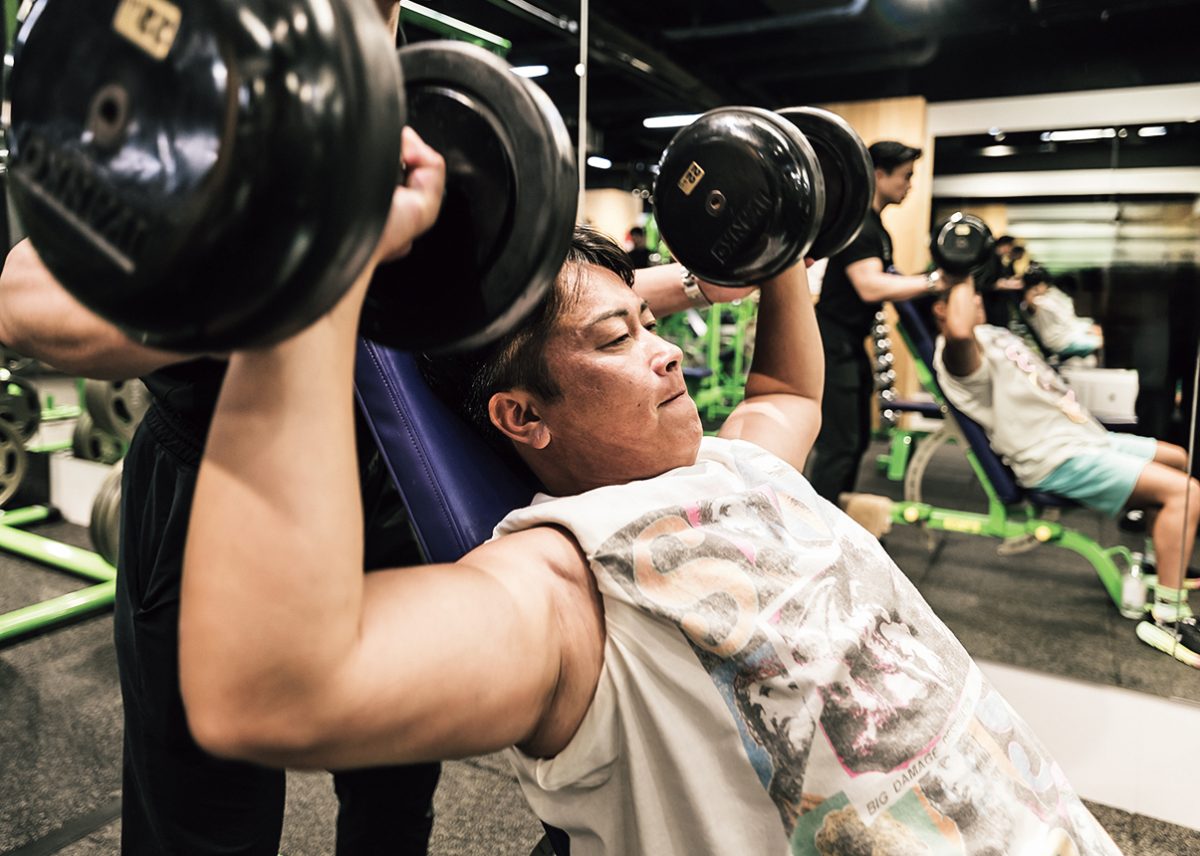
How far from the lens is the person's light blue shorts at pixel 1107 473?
2.64 m

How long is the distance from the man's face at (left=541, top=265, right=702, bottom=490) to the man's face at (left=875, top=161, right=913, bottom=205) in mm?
2340

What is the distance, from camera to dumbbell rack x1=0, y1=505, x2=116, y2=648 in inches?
99.1

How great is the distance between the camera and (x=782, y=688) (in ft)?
2.39

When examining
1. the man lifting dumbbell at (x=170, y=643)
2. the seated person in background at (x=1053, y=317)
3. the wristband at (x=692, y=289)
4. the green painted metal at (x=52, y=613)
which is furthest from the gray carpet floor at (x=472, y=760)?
the wristband at (x=692, y=289)

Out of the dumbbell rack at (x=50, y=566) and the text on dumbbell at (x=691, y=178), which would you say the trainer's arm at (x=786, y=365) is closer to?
the text on dumbbell at (x=691, y=178)

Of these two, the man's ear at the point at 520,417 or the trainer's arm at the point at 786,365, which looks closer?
the man's ear at the point at 520,417

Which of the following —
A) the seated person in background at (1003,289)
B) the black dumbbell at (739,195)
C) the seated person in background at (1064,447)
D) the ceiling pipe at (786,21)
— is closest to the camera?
the black dumbbell at (739,195)

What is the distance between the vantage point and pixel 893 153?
287 cm

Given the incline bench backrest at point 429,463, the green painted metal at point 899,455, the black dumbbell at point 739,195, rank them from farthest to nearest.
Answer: the green painted metal at point 899,455
the black dumbbell at point 739,195
the incline bench backrest at point 429,463

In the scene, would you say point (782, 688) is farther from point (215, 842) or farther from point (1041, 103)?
point (1041, 103)

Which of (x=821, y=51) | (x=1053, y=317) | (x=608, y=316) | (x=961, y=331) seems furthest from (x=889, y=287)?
(x=821, y=51)

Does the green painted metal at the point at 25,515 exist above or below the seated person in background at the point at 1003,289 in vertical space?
below

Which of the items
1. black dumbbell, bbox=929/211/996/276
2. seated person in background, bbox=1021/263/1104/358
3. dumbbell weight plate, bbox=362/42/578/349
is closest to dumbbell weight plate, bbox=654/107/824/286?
dumbbell weight plate, bbox=362/42/578/349

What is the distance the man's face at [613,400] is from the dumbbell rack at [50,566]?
240 centimetres
